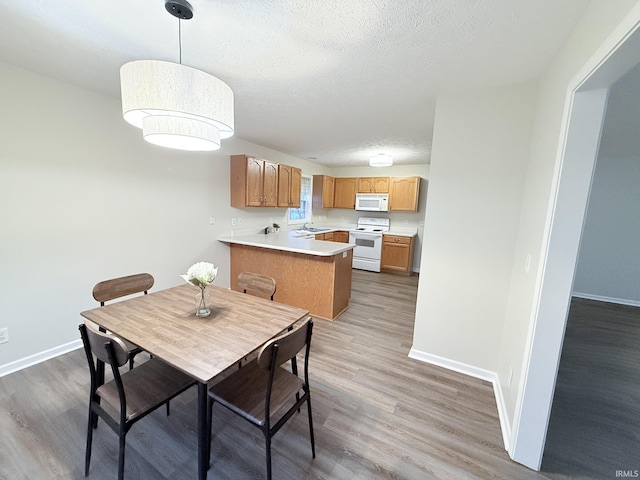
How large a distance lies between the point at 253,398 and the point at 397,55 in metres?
2.17

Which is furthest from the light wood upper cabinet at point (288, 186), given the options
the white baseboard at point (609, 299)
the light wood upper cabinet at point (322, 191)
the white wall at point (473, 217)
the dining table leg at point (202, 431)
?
the white baseboard at point (609, 299)

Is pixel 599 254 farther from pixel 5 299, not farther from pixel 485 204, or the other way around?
pixel 5 299

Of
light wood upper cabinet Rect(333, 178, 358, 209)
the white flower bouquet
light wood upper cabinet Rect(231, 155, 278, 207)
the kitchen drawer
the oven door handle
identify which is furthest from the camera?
light wood upper cabinet Rect(333, 178, 358, 209)

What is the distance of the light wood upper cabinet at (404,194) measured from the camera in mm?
5332

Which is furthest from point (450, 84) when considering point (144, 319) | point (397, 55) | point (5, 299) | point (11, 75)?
point (5, 299)

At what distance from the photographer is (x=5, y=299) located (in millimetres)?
2070

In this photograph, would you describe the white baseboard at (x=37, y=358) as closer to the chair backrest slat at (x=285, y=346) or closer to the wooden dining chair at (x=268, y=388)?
the wooden dining chair at (x=268, y=388)

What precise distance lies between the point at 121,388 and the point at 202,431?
16.4 inches

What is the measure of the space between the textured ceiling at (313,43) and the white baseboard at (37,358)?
7.56ft

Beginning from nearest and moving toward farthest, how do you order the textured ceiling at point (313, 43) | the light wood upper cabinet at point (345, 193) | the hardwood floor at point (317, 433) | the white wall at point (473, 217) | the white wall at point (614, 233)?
1. the textured ceiling at point (313, 43)
2. the hardwood floor at point (317, 433)
3. the white wall at point (473, 217)
4. the white wall at point (614, 233)
5. the light wood upper cabinet at point (345, 193)

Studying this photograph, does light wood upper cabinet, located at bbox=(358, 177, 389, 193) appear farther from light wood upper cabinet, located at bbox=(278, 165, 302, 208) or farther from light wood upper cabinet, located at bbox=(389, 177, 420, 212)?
light wood upper cabinet, located at bbox=(278, 165, 302, 208)

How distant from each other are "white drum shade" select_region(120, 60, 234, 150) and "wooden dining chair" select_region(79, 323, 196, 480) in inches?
40.0

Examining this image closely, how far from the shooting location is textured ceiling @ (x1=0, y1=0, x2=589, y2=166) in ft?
4.25

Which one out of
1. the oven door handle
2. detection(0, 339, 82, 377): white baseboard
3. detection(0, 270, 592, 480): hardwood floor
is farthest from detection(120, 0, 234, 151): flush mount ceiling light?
the oven door handle
